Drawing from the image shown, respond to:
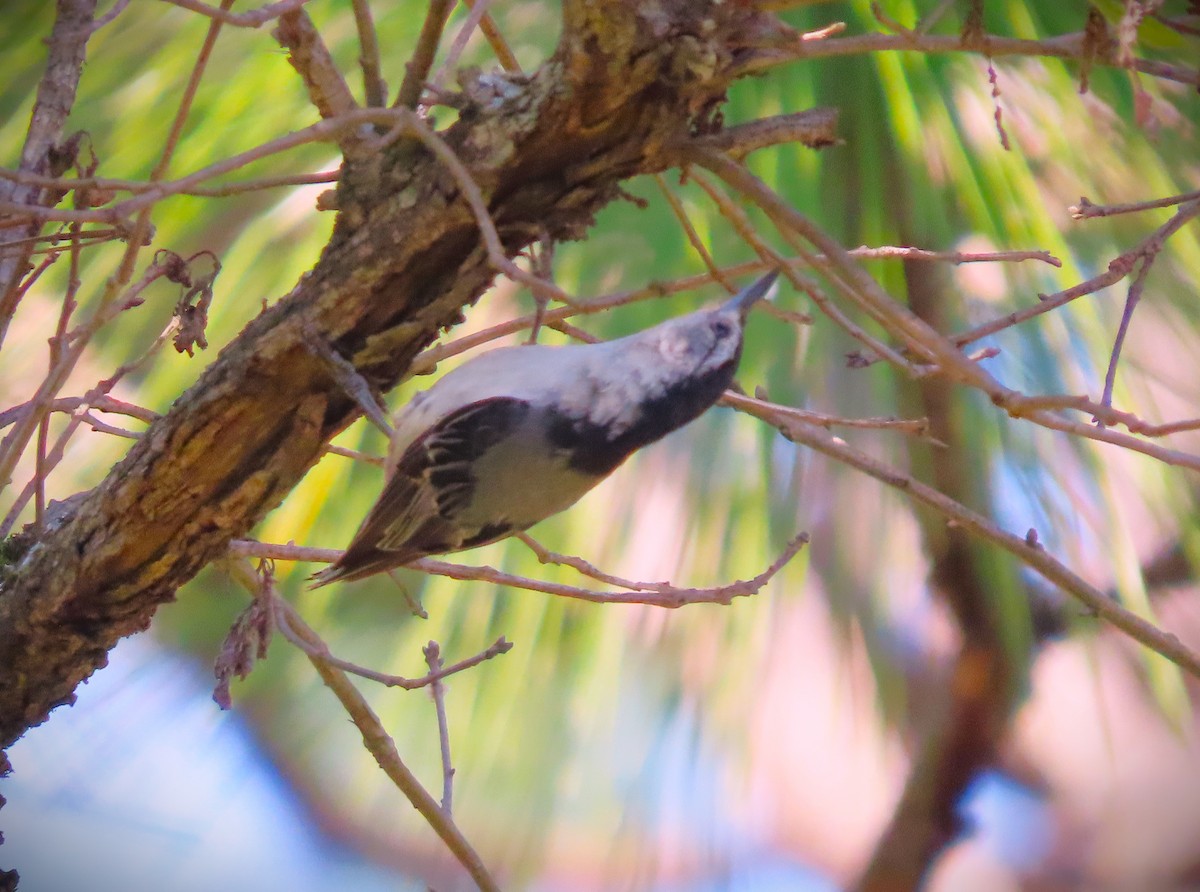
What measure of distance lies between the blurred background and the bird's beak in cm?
83

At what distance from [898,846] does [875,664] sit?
34 cm

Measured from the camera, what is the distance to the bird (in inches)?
40.9

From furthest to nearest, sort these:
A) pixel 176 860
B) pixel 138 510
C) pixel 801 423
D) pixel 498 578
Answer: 1. pixel 176 860
2. pixel 801 423
3. pixel 498 578
4. pixel 138 510

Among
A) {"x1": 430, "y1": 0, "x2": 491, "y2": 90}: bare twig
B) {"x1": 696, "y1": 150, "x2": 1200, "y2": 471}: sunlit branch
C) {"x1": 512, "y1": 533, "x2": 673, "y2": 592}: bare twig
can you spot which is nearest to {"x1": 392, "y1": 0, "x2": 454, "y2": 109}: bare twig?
{"x1": 430, "y1": 0, "x2": 491, "y2": 90}: bare twig

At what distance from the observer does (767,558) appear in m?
1.96

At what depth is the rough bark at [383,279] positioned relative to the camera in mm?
787

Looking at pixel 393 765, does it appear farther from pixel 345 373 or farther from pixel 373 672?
pixel 345 373

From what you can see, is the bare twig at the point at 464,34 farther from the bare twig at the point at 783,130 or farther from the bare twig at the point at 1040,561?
the bare twig at the point at 1040,561

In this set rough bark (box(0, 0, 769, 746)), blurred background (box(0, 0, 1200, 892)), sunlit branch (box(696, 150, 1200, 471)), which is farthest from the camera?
A: blurred background (box(0, 0, 1200, 892))

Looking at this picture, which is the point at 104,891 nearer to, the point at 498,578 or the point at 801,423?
the point at 498,578

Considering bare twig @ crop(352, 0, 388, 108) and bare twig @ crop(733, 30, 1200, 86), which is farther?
bare twig @ crop(352, 0, 388, 108)

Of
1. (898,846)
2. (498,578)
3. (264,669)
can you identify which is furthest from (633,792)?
(498,578)

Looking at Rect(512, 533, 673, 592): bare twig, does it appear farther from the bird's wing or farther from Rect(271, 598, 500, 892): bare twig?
Rect(271, 598, 500, 892): bare twig

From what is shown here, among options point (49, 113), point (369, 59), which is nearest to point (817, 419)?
point (369, 59)
